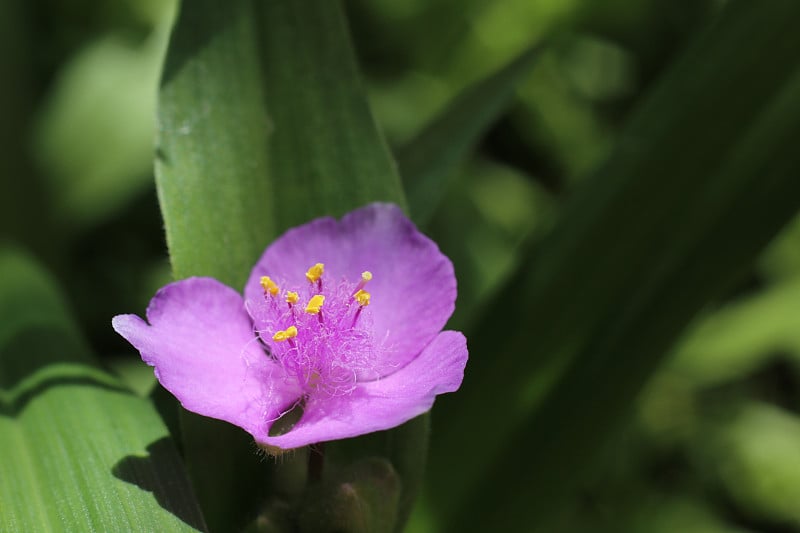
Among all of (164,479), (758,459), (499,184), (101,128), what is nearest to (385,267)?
(164,479)

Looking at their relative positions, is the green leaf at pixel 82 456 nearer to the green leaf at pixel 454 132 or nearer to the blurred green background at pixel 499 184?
the green leaf at pixel 454 132

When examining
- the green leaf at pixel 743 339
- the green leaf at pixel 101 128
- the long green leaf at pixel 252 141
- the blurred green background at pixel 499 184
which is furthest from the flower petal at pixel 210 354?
the green leaf at pixel 101 128

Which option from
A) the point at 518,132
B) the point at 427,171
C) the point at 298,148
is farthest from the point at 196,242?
the point at 518,132

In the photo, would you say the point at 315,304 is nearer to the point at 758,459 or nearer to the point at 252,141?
the point at 252,141

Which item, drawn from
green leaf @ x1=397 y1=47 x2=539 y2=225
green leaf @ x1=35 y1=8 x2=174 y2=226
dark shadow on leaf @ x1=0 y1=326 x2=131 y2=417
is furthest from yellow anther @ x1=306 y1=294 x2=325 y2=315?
green leaf @ x1=35 y1=8 x2=174 y2=226

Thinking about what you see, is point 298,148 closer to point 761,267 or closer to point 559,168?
point 559,168

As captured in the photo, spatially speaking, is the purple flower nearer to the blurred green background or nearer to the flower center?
the flower center
